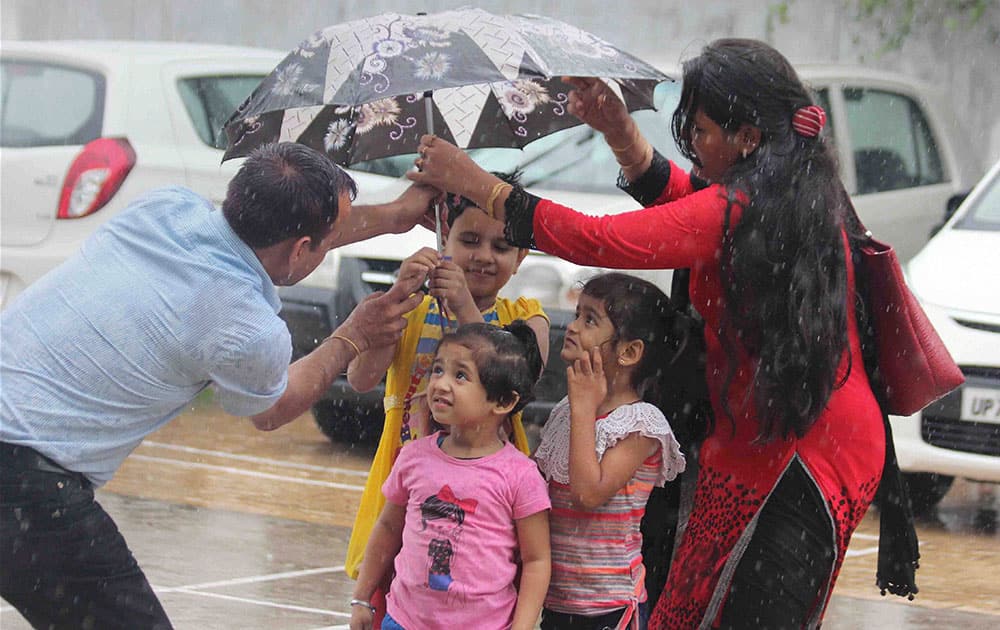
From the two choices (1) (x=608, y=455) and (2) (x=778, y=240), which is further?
(1) (x=608, y=455)

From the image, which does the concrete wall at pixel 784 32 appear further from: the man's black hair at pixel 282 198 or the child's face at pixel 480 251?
the man's black hair at pixel 282 198

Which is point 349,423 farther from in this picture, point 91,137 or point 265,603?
point 265,603

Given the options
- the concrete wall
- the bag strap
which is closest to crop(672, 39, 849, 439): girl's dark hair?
the bag strap

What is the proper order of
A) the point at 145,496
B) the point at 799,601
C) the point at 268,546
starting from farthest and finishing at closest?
the point at 145,496
the point at 268,546
the point at 799,601

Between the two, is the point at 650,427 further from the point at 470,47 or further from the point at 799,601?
the point at 470,47

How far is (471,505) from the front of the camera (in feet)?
12.7

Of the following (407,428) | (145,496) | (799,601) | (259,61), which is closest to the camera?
(799,601)

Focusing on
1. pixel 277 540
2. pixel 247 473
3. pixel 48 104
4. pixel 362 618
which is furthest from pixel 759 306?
pixel 48 104

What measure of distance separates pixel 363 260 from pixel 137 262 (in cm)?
511

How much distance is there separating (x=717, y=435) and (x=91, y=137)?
6.12 metres

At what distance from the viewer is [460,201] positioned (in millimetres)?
4301

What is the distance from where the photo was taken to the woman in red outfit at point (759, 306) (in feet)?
12.0

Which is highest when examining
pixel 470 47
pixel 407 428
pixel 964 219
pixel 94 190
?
pixel 470 47

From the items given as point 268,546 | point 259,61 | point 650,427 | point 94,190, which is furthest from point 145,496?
point 650,427
